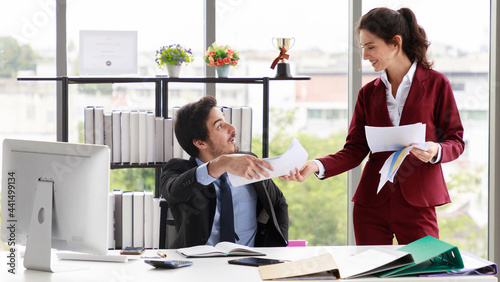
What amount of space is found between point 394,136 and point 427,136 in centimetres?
24

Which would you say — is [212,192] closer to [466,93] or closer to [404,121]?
[404,121]

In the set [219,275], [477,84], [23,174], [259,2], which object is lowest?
[219,275]

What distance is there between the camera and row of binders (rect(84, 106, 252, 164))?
10.1ft

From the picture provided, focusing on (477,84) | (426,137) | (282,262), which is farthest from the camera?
(477,84)

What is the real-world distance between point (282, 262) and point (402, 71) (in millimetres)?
1111

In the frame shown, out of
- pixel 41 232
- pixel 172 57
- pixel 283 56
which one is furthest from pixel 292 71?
pixel 41 232

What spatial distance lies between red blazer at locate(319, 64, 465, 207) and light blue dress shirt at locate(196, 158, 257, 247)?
50 centimetres

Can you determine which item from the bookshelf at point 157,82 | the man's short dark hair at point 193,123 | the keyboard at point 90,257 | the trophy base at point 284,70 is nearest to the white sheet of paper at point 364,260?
the keyboard at point 90,257

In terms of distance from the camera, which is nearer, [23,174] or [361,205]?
[23,174]

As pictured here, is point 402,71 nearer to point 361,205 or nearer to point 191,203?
point 361,205

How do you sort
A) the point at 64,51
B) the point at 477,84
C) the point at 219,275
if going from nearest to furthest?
the point at 219,275 < the point at 64,51 < the point at 477,84

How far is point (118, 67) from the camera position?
314cm

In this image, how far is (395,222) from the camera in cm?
251

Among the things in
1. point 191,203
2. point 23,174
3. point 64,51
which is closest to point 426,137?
point 191,203
